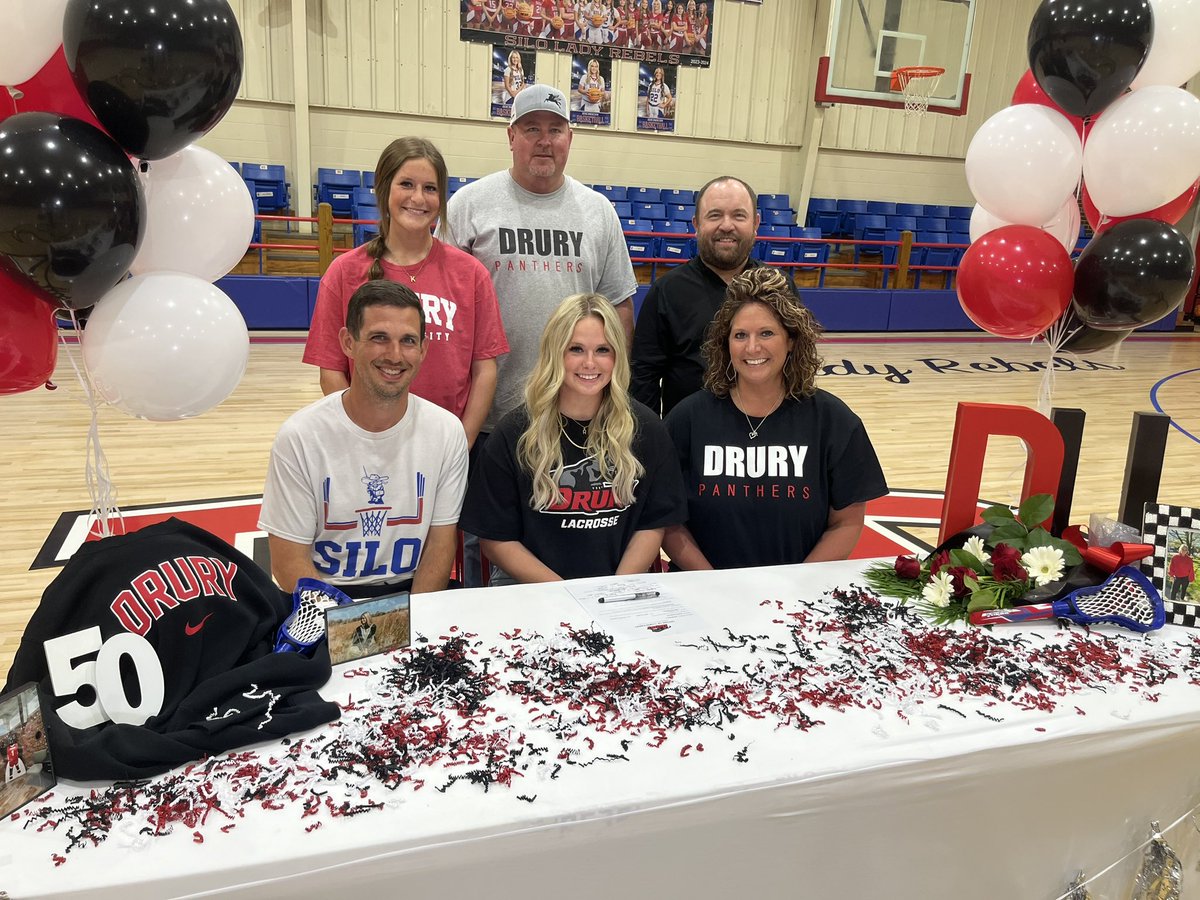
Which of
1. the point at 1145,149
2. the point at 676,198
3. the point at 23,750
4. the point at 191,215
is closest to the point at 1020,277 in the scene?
the point at 1145,149

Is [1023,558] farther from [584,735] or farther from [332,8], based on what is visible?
[332,8]

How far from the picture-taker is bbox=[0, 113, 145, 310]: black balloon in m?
1.40

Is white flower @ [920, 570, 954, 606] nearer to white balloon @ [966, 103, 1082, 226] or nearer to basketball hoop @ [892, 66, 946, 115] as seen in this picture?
white balloon @ [966, 103, 1082, 226]

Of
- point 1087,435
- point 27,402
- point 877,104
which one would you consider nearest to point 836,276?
point 877,104

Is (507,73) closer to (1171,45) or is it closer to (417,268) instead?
(417,268)

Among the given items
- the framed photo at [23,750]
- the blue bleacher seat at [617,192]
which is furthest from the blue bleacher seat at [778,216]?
the framed photo at [23,750]

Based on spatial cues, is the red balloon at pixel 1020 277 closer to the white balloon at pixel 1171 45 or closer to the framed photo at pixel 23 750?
the white balloon at pixel 1171 45

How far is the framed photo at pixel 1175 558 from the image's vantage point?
200 cm

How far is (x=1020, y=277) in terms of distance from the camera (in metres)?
2.39

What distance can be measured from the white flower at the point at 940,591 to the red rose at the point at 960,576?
0.01 meters

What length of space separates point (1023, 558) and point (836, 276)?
10.7m

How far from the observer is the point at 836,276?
479 inches

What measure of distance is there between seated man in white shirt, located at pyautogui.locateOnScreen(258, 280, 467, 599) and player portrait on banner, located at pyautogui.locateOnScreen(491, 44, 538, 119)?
32.4 ft

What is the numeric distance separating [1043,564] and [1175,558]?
13.5 inches
